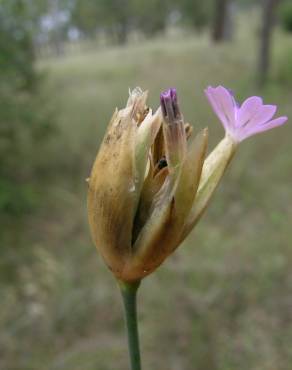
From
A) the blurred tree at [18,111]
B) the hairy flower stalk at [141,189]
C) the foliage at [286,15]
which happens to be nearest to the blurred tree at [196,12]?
the foliage at [286,15]

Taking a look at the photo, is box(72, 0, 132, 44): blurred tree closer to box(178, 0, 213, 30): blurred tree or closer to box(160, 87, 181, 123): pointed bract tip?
box(178, 0, 213, 30): blurred tree

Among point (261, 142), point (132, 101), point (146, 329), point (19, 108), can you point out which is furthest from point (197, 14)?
point (132, 101)

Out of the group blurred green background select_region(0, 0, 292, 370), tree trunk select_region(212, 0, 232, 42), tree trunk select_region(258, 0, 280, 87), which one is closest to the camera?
blurred green background select_region(0, 0, 292, 370)

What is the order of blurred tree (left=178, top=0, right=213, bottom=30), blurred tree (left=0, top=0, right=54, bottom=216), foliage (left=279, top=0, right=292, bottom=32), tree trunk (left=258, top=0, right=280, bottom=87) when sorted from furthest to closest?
blurred tree (left=178, top=0, right=213, bottom=30) → foliage (left=279, top=0, right=292, bottom=32) → tree trunk (left=258, top=0, right=280, bottom=87) → blurred tree (left=0, top=0, right=54, bottom=216)

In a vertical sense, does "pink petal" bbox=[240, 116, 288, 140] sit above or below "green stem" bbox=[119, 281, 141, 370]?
above

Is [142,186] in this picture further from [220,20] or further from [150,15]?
[150,15]

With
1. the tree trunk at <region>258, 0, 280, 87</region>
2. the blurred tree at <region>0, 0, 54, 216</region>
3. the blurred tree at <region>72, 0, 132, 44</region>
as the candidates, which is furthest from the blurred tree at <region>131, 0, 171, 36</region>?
the blurred tree at <region>0, 0, 54, 216</region>

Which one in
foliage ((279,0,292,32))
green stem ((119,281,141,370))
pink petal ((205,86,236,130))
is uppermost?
pink petal ((205,86,236,130))

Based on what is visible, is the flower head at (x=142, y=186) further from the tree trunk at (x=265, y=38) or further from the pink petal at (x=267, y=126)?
the tree trunk at (x=265, y=38)
